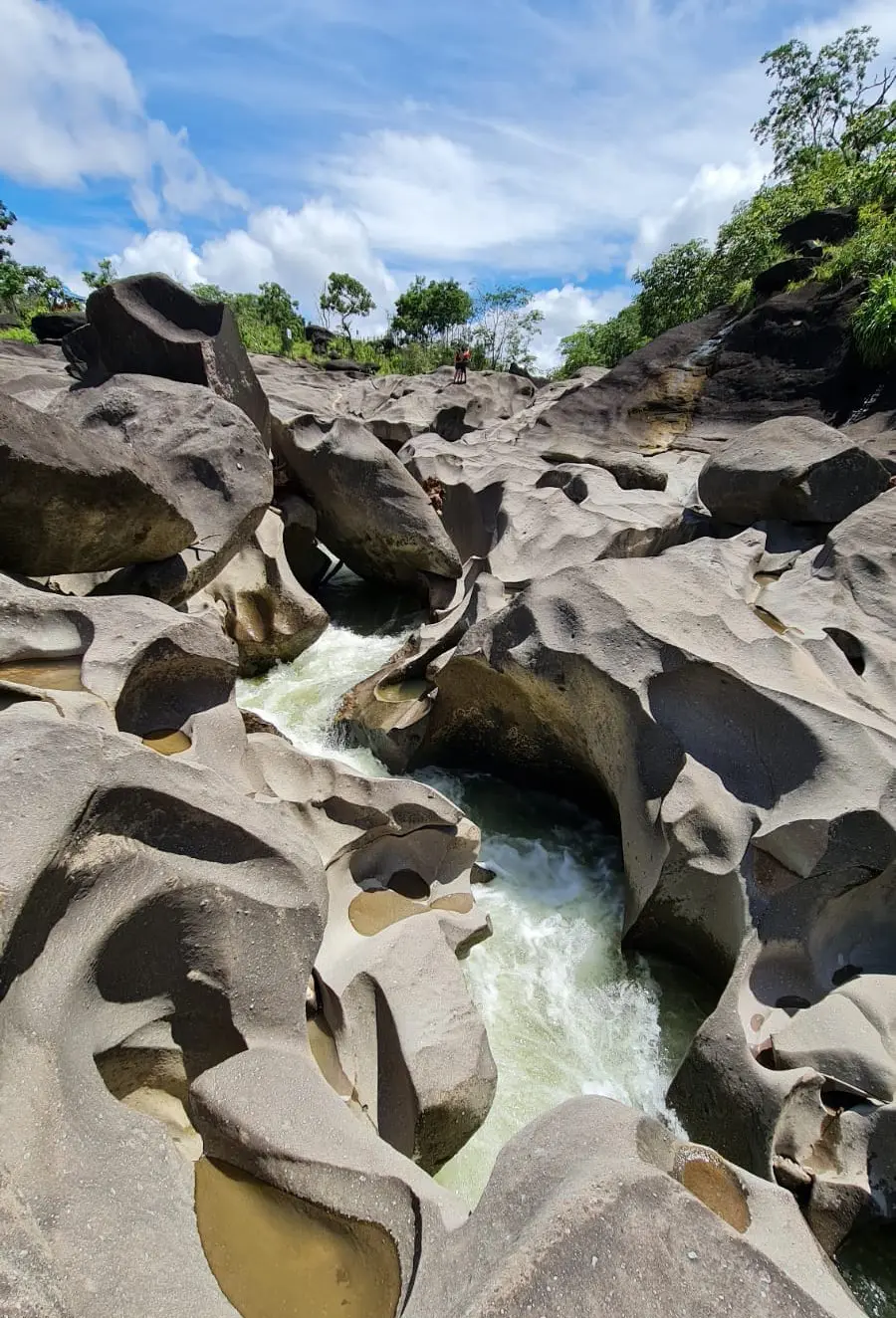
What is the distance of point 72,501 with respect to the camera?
17.3ft

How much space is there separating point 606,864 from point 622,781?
932 mm

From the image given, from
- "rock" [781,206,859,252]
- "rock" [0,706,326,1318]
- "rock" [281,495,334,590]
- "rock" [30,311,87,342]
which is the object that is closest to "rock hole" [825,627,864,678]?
"rock" [0,706,326,1318]

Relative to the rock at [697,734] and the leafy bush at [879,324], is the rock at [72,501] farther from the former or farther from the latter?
the leafy bush at [879,324]

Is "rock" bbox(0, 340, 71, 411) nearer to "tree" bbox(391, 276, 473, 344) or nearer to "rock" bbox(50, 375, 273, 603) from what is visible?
"rock" bbox(50, 375, 273, 603)

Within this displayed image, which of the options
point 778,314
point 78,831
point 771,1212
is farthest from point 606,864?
point 778,314

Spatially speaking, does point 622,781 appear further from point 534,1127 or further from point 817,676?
point 534,1127

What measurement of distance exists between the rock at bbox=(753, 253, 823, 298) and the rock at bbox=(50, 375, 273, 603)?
1129 centimetres

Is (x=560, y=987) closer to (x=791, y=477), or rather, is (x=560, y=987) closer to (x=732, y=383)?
(x=791, y=477)

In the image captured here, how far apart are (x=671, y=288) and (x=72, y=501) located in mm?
21841

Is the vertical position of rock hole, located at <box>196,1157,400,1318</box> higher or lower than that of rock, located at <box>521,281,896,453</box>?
lower

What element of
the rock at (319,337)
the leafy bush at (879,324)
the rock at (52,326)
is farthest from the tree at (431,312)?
the leafy bush at (879,324)

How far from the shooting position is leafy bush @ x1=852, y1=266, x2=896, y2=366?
10086 millimetres

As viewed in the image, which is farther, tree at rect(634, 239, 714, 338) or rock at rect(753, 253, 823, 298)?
tree at rect(634, 239, 714, 338)

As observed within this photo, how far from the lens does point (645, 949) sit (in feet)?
14.2
